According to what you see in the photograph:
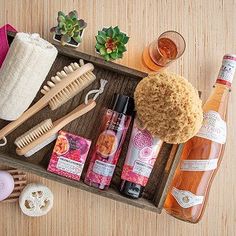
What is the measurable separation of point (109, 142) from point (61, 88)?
141 millimetres

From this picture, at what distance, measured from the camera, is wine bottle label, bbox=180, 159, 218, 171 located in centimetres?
93

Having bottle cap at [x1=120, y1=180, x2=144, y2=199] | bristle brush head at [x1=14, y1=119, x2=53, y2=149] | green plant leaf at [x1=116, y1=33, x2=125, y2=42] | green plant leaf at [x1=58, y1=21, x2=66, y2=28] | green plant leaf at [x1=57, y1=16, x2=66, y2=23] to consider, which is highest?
green plant leaf at [x1=57, y1=16, x2=66, y2=23]

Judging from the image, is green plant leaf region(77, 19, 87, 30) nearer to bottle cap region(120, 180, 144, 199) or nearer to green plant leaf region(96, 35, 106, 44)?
green plant leaf region(96, 35, 106, 44)

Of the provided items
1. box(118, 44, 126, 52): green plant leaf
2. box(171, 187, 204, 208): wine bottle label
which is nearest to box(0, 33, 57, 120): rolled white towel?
box(118, 44, 126, 52): green plant leaf

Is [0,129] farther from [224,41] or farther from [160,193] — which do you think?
[224,41]

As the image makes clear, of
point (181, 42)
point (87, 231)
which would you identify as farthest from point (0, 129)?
point (181, 42)

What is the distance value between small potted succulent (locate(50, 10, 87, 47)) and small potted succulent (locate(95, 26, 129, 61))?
4 centimetres

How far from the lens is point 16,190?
0.94m

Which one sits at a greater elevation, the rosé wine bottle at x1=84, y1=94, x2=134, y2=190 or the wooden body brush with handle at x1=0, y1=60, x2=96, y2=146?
the wooden body brush with handle at x1=0, y1=60, x2=96, y2=146

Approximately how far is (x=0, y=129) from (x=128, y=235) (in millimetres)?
359

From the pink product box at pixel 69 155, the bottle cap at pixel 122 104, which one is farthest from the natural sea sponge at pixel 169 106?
the pink product box at pixel 69 155

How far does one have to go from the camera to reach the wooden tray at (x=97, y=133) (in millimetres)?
889

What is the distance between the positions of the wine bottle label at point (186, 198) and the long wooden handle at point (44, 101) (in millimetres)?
316

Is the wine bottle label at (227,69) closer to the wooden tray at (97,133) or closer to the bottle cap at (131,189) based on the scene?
the wooden tray at (97,133)
